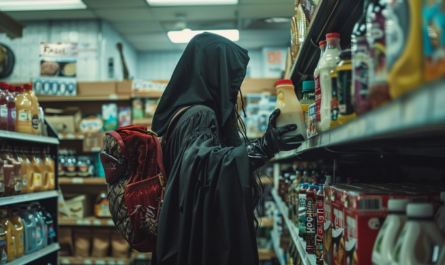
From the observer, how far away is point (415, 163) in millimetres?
1420

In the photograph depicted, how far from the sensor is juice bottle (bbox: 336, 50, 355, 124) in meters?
0.80

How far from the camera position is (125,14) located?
5.55 m

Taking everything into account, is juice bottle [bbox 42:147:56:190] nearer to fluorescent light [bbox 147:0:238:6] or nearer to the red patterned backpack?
the red patterned backpack

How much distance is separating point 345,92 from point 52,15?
5923 millimetres

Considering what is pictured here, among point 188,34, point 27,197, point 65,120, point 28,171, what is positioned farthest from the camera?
point 188,34

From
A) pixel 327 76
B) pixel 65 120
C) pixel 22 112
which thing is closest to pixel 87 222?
pixel 65 120

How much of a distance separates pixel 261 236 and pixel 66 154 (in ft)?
9.12

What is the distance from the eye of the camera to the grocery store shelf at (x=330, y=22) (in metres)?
1.35

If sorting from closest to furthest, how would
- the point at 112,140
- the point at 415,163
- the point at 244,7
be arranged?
the point at 415,163 → the point at 112,140 → the point at 244,7

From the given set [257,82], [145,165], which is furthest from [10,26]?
[145,165]

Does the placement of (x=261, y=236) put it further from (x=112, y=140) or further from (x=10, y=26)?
(x=10, y=26)

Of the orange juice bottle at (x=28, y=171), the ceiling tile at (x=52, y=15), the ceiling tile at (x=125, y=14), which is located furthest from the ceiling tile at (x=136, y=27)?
the orange juice bottle at (x=28, y=171)

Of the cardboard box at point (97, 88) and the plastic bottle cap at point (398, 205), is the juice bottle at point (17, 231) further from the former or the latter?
the plastic bottle cap at point (398, 205)

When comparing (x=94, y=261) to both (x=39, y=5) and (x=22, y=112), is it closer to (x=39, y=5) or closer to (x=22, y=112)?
(x=22, y=112)
